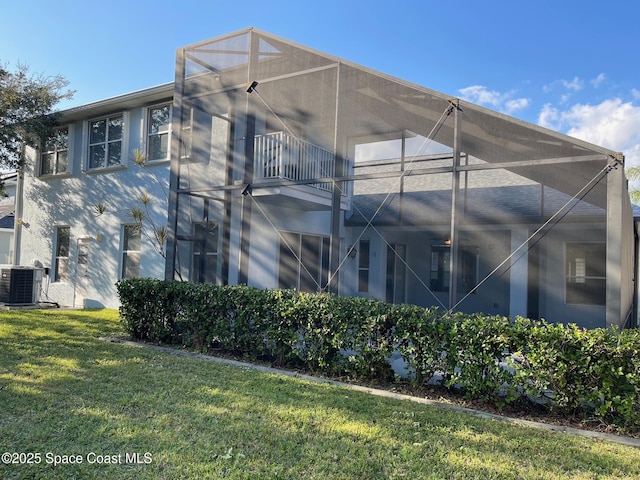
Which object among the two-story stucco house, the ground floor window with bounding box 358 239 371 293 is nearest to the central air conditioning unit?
the two-story stucco house

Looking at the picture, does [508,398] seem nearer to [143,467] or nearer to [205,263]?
[143,467]

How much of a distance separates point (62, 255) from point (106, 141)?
3.86m

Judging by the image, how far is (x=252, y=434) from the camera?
3785 mm

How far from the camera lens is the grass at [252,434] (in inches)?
127

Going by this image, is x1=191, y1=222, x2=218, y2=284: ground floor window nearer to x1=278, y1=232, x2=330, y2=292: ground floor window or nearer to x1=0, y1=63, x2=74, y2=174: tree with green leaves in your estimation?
x1=278, y1=232, x2=330, y2=292: ground floor window

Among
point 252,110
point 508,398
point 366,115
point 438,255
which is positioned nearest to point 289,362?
point 438,255

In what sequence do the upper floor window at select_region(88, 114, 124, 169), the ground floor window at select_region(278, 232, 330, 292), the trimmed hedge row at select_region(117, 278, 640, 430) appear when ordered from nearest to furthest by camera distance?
the trimmed hedge row at select_region(117, 278, 640, 430) → the ground floor window at select_region(278, 232, 330, 292) → the upper floor window at select_region(88, 114, 124, 169)

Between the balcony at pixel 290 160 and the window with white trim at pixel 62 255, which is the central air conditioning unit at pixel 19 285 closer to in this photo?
the window with white trim at pixel 62 255

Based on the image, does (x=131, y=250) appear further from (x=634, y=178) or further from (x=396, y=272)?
(x=634, y=178)

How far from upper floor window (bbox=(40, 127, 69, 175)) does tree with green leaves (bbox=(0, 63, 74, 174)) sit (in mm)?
800

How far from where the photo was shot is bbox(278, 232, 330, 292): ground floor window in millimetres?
6914

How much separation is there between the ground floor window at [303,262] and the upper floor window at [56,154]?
31.5ft

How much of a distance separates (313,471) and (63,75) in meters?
13.6

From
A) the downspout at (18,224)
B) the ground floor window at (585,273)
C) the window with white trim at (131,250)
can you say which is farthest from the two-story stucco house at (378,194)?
the downspout at (18,224)
